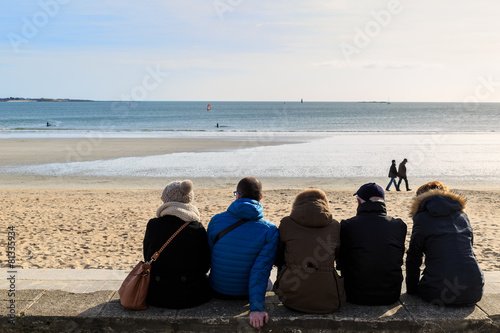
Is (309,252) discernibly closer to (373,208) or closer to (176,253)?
(373,208)

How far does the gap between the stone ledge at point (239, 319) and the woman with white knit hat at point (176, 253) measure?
122 millimetres

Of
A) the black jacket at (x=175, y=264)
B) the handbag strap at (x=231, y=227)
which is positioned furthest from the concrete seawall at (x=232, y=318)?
the handbag strap at (x=231, y=227)

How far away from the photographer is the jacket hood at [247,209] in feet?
11.9

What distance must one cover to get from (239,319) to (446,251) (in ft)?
6.00

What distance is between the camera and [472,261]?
370cm

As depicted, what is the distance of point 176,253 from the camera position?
143 inches

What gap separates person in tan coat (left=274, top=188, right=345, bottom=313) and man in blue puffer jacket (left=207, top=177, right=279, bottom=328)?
0.55 ft

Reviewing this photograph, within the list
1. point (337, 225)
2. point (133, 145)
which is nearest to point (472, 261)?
point (337, 225)

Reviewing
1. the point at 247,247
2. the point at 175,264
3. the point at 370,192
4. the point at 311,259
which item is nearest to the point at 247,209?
the point at 247,247

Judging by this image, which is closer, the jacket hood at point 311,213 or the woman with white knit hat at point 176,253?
the jacket hood at point 311,213

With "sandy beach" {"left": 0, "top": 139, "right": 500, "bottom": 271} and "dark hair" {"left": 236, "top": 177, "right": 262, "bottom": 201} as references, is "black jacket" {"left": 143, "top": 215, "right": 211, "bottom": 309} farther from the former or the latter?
"sandy beach" {"left": 0, "top": 139, "right": 500, "bottom": 271}

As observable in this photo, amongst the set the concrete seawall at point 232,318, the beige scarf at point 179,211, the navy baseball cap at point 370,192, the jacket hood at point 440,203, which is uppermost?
the navy baseball cap at point 370,192

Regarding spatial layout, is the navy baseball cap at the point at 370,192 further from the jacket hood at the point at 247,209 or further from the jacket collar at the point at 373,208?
the jacket hood at the point at 247,209

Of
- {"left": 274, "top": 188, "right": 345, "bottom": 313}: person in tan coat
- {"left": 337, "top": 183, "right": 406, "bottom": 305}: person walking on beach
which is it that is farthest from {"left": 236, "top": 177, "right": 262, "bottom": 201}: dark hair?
{"left": 337, "top": 183, "right": 406, "bottom": 305}: person walking on beach
